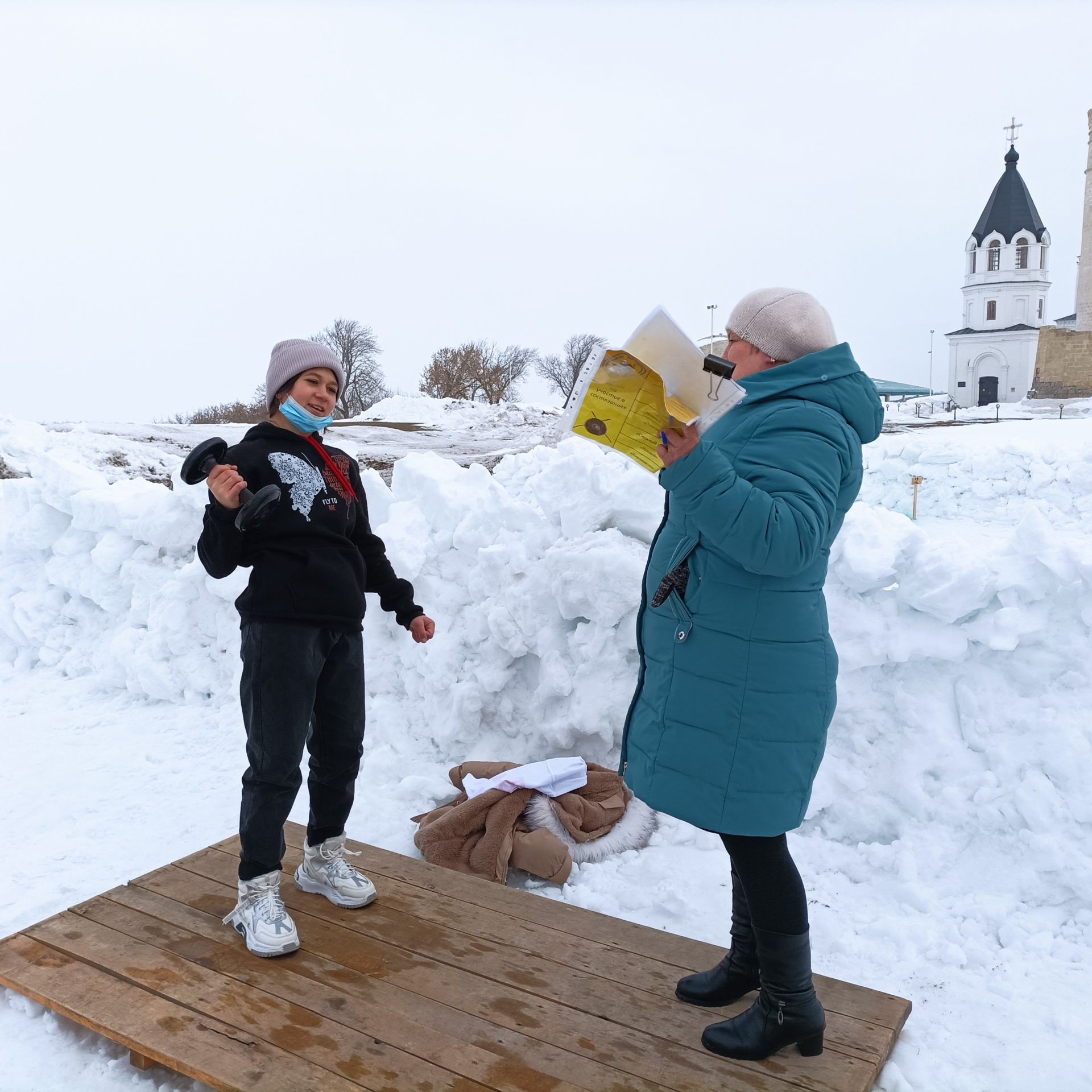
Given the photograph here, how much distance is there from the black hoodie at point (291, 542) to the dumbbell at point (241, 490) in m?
0.07

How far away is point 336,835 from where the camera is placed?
9.28ft

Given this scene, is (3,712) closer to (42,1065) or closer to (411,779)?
(411,779)

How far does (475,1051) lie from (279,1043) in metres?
0.45

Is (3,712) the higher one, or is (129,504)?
(129,504)

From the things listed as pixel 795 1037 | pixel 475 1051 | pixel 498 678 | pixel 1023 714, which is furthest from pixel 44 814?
pixel 1023 714

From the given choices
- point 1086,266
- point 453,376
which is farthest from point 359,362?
point 1086,266

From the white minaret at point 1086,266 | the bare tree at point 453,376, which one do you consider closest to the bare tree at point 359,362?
the bare tree at point 453,376

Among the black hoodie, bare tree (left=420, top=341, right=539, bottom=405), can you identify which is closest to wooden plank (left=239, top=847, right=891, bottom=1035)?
the black hoodie

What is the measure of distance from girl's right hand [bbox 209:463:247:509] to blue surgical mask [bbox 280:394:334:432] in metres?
0.30

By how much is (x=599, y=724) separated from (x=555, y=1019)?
5.25 feet

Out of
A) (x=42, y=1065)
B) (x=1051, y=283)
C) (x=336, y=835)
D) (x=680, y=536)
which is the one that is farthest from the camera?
(x=1051, y=283)

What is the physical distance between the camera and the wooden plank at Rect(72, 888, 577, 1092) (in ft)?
6.70

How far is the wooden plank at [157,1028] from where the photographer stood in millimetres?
2008

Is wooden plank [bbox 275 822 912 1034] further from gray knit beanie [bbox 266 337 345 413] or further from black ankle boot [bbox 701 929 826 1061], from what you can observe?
gray knit beanie [bbox 266 337 345 413]
